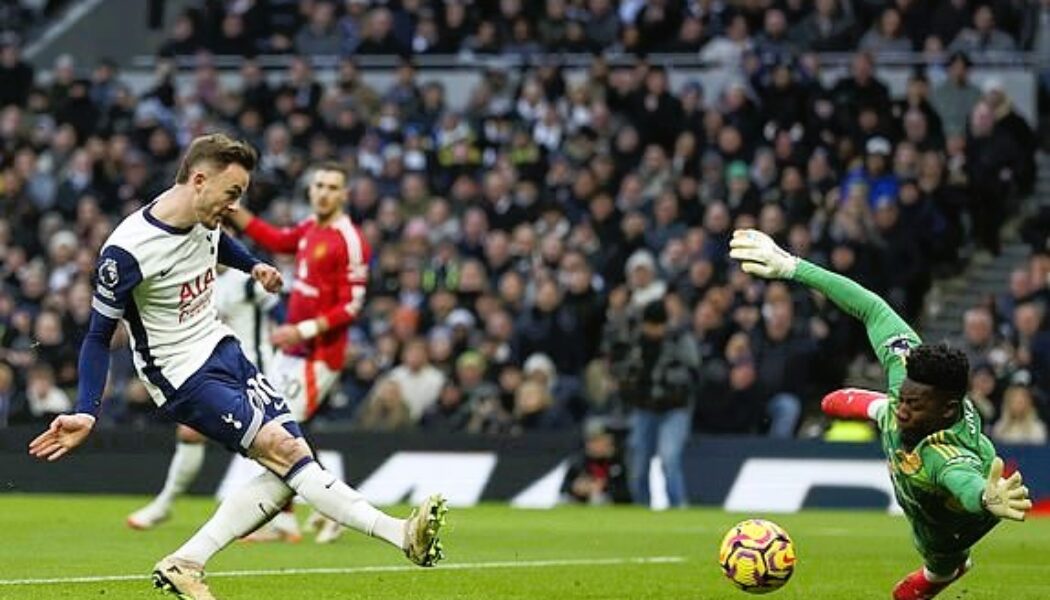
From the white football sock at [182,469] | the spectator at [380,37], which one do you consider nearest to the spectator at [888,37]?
the spectator at [380,37]

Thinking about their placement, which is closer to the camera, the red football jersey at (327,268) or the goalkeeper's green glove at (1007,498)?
the goalkeeper's green glove at (1007,498)

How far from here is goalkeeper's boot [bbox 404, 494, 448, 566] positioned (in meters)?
10.5

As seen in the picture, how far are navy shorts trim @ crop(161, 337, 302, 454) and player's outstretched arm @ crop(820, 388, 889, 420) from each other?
2.81 metres

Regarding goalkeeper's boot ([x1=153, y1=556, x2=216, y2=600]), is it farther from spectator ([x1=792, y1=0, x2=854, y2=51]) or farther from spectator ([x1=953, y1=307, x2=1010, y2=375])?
spectator ([x1=792, y1=0, x2=854, y2=51])

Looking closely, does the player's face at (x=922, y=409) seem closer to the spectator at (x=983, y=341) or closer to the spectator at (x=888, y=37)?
the spectator at (x=983, y=341)

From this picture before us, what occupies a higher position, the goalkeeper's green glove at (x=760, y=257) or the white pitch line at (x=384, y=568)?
the goalkeeper's green glove at (x=760, y=257)

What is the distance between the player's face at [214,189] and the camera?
10.9 m

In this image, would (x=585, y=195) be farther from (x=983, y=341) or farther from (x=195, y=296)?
(x=195, y=296)

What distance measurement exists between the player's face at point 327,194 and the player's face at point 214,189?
234 inches

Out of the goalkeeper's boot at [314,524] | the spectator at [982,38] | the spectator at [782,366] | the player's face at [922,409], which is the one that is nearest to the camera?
the player's face at [922,409]

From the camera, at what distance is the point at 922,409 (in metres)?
10.6

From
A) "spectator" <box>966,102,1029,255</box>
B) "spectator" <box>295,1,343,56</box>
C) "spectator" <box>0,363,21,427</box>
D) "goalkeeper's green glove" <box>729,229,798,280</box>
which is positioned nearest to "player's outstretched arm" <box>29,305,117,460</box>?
"goalkeeper's green glove" <box>729,229,798,280</box>

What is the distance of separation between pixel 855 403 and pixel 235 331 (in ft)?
23.2

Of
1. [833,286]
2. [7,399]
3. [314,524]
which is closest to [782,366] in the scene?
[314,524]
